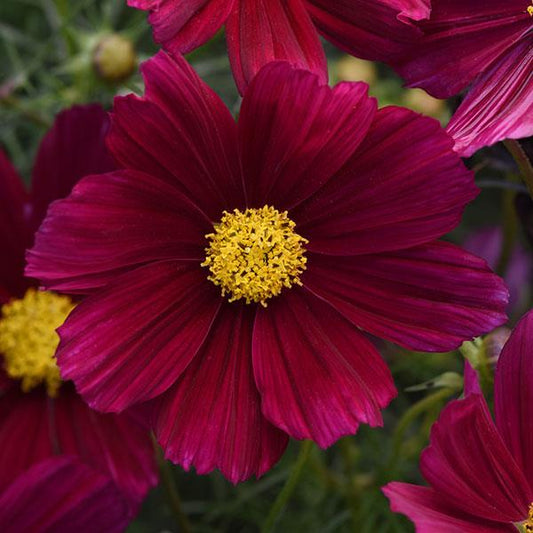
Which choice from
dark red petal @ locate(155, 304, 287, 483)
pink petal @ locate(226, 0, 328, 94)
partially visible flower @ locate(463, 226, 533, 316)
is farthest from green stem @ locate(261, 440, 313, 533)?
partially visible flower @ locate(463, 226, 533, 316)

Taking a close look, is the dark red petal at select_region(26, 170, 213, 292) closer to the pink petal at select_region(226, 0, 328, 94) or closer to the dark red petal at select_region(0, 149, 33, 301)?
the pink petal at select_region(226, 0, 328, 94)

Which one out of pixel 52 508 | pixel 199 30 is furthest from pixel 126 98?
pixel 52 508

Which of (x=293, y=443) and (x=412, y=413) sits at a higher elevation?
(x=412, y=413)

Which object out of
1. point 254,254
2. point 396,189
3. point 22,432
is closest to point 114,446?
point 22,432

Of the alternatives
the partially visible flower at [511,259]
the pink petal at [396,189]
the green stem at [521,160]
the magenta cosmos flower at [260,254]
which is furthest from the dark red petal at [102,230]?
the partially visible flower at [511,259]

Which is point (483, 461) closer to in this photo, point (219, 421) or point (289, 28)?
point (219, 421)

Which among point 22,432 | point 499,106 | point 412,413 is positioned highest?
point 499,106
